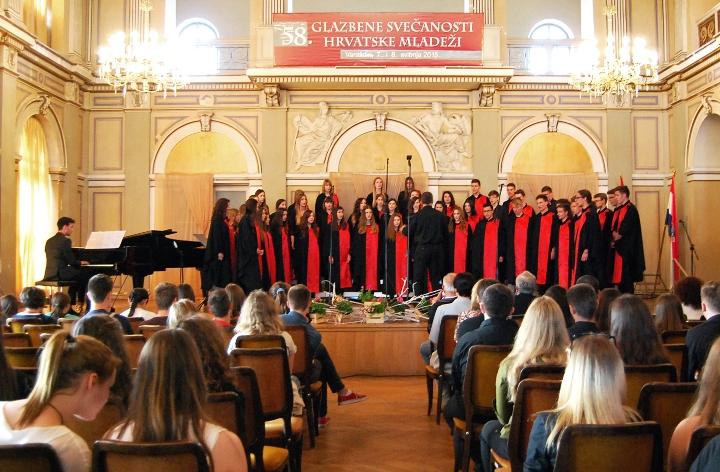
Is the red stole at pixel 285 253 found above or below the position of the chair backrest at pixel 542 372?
above

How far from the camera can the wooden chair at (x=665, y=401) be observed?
2850 millimetres

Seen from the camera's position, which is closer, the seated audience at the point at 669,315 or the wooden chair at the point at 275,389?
the wooden chair at the point at 275,389

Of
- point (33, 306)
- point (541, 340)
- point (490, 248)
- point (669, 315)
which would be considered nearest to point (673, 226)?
point (490, 248)

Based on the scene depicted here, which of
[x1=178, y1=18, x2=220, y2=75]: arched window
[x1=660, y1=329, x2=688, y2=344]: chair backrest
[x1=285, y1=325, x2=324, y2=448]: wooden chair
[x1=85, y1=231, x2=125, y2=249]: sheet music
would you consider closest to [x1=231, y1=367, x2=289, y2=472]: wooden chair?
[x1=285, y1=325, x2=324, y2=448]: wooden chair

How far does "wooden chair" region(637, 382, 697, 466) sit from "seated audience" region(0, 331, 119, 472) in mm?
2019

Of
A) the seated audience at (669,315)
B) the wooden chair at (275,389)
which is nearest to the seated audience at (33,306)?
the wooden chair at (275,389)

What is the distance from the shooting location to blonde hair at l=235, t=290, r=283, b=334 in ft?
14.5

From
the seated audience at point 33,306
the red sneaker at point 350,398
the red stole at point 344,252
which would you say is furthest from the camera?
the red stole at point 344,252

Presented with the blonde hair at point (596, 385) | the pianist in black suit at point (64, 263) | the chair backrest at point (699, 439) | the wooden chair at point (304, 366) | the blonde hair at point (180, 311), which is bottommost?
the wooden chair at point (304, 366)

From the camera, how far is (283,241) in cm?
1170

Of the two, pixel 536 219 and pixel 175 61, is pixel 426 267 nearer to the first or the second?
pixel 536 219

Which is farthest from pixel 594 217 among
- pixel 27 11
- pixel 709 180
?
pixel 27 11

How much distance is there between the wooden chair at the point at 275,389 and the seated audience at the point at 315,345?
1.00 metres

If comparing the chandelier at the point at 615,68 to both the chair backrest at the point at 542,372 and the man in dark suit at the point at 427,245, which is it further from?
the chair backrest at the point at 542,372
